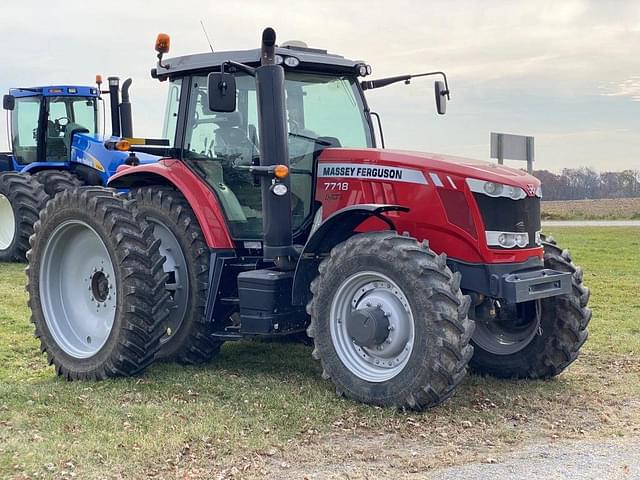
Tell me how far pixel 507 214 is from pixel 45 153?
11.5 meters

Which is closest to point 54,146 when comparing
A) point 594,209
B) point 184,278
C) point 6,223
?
point 6,223

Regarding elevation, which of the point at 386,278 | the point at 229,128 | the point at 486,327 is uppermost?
the point at 229,128

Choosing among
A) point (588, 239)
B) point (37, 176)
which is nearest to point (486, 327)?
point (37, 176)

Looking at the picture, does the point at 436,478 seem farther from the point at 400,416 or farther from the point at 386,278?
the point at 386,278

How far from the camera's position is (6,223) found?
15.4 meters

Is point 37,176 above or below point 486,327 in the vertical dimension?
above

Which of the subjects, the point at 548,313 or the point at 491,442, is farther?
the point at 548,313

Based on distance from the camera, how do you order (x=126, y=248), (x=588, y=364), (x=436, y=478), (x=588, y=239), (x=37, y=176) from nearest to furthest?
(x=436, y=478)
(x=126, y=248)
(x=588, y=364)
(x=37, y=176)
(x=588, y=239)

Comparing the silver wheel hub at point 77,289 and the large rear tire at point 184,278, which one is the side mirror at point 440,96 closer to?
the large rear tire at point 184,278

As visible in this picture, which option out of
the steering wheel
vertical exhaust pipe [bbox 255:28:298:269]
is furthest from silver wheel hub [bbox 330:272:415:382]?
the steering wheel

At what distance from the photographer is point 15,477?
14.7ft

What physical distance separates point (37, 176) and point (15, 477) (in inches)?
449

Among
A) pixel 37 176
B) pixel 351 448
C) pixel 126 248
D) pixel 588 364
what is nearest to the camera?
pixel 351 448

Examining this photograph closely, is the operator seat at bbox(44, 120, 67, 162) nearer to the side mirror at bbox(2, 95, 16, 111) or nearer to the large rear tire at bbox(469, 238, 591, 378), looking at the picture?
the side mirror at bbox(2, 95, 16, 111)
